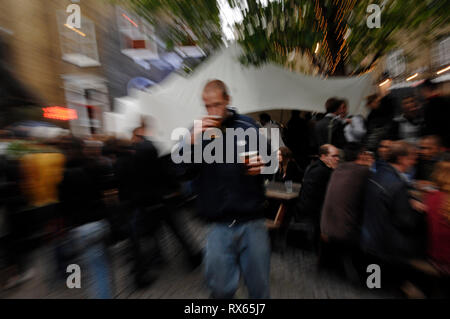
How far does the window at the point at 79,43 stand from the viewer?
24.3 feet

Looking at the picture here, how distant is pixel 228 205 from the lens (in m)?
1.70

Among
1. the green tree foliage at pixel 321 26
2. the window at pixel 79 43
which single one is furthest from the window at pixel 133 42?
the green tree foliage at pixel 321 26

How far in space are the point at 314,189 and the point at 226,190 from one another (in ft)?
5.64

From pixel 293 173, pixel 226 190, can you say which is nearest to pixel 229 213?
pixel 226 190

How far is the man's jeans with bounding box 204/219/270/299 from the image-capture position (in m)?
1.69

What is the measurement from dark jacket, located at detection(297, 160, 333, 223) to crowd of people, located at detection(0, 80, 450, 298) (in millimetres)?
13

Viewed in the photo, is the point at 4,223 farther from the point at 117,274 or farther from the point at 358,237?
the point at 358,237

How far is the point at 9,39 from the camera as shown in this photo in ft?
20.2

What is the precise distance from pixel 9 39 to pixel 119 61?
361 centimetres

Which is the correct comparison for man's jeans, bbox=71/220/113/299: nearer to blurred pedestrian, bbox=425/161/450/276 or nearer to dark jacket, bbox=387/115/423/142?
blurred pedestrian, bbox=425/161/450/276

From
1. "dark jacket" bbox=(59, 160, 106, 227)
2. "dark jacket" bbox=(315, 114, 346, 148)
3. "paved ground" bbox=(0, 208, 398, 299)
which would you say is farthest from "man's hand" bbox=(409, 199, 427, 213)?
"dark jacket" bbox=(59, 160, 106, 227)

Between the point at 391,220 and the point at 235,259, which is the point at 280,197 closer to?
the point at 391,220

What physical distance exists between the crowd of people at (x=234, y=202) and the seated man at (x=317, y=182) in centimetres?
1

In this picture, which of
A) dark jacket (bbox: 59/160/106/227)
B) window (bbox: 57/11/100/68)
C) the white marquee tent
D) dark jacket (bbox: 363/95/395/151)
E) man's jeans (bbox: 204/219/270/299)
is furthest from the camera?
window (bbox: 57/11/100/68)
